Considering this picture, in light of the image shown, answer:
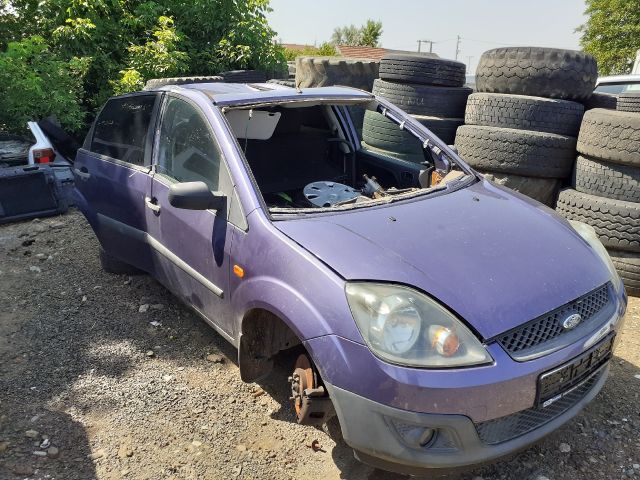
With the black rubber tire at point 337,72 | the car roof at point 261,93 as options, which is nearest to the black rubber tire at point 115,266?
the car roof at point 261,93

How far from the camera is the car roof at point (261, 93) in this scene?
9.64 feet

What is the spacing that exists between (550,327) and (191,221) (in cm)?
187

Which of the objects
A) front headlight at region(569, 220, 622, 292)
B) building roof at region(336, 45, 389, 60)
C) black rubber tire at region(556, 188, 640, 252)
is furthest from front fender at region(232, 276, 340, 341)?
building roof at region(336, 45, 389, 60)

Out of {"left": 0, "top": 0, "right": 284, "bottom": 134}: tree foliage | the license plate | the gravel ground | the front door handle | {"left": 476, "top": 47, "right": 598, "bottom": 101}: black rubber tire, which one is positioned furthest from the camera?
{"left": 0, "top": 0, "right": 284, "bottom": 134}: tree foliage

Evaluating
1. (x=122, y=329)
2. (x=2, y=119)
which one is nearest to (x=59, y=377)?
(x=122, y=329)

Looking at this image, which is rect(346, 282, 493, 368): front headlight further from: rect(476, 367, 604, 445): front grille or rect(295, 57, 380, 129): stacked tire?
rect(295, 57, 380, 129): stacked tire

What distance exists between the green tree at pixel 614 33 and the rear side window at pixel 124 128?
2420cm

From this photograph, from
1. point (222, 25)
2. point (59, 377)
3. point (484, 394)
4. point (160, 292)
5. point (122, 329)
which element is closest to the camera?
point (484, 394)

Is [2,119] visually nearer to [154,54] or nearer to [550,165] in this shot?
[154,54]

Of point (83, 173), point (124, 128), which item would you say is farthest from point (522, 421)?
point (83, 173)

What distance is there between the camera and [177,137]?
312 cm

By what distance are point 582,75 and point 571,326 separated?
3441 mm

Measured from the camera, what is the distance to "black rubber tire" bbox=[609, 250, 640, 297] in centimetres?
391

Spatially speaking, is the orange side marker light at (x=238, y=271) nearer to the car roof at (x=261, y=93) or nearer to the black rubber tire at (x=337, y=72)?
the car roof at (x=261, y=93)
